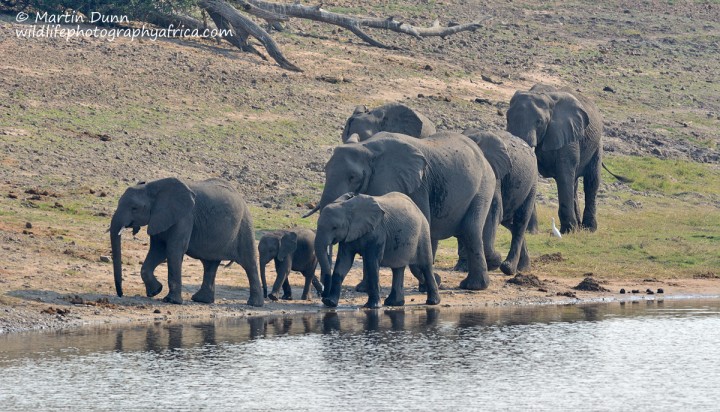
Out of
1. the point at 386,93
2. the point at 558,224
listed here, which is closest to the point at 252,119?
the point at 386,93

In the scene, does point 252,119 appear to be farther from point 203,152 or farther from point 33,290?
point 33,290

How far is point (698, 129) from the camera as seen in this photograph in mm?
38031

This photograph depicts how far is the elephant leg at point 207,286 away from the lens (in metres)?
19.5

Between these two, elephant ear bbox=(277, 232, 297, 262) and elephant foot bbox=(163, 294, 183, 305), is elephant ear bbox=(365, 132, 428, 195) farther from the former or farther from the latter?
elephant foot bbox=(163, 294, 183, 305)

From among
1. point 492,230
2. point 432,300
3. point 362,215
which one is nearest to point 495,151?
point 492,230

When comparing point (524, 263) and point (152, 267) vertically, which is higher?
point (152, 267)

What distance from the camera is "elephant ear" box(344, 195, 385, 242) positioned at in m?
18.8

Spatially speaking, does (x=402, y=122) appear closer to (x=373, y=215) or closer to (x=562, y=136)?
(x=373, y=215)

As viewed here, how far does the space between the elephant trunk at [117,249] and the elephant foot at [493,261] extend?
20.2 feet

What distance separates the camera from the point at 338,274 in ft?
63.1

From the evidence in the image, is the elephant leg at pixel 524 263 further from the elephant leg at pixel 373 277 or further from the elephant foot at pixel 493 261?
the elephant leg at pixel 373 277

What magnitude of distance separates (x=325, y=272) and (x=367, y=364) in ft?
9.23

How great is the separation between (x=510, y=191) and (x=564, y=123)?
459 centimetres

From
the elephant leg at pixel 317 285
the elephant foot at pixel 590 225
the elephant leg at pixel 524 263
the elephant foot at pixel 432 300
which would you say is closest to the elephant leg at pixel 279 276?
the elephant leg at pixel 317 285
